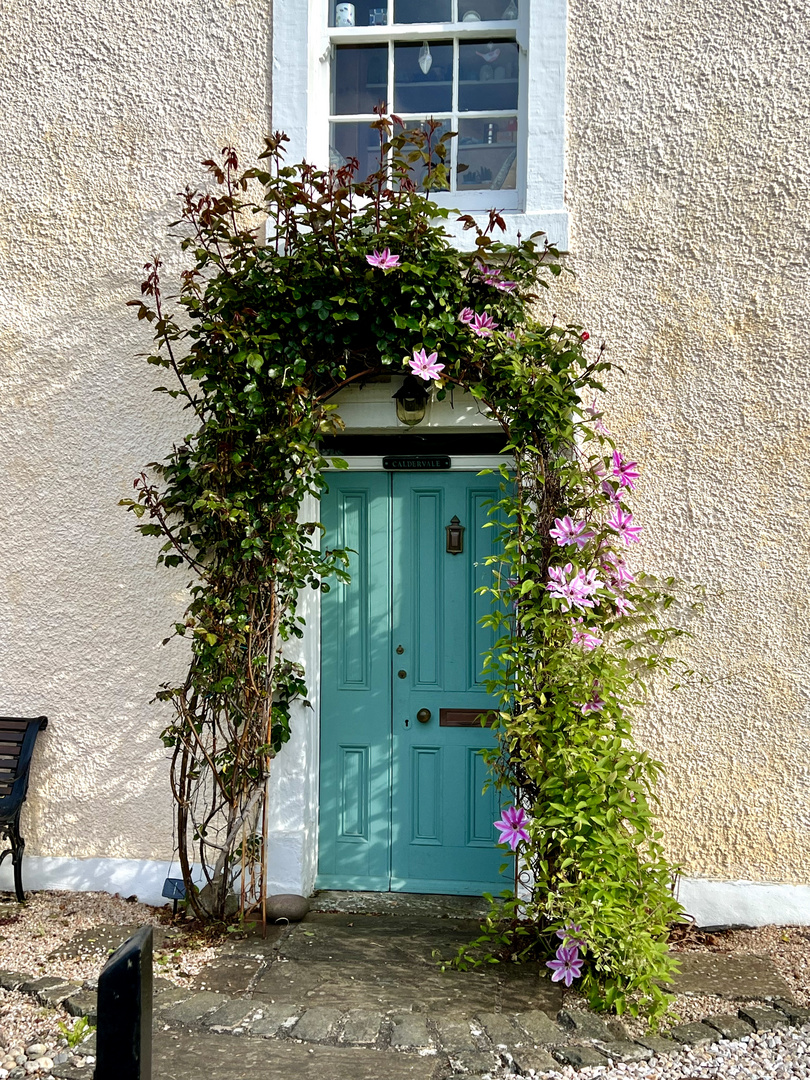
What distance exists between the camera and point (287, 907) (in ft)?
14.6

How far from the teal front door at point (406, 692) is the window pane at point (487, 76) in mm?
2026

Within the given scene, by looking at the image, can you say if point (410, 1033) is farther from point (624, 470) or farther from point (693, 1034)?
point (624, 470)

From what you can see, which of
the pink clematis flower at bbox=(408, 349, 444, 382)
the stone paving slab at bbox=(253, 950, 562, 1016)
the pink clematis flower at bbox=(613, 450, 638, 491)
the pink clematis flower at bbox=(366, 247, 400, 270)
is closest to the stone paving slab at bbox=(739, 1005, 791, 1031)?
the stone paving slab at bbox=(253, 950, 562, 1016)

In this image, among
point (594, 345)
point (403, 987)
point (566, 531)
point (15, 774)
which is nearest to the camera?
point (403, 987)

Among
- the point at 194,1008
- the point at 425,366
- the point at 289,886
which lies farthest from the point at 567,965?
the point at 425,366

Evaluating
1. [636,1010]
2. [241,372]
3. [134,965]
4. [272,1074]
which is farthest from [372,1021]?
Answer: [241,372]

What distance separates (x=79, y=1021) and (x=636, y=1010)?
207cm

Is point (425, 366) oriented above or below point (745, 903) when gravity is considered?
above

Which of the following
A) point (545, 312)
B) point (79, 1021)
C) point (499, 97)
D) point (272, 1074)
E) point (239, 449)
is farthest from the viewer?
point (499, 97)

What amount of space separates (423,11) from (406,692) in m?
3.70

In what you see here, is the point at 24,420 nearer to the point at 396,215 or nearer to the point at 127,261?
the point at 127,261

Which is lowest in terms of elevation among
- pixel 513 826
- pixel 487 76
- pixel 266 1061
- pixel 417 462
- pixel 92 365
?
pixel 266 1061

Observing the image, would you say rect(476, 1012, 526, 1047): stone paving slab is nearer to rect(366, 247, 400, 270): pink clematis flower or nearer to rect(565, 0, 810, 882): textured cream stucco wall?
rect(565, 0, 810, 882): textured cream stucco wall

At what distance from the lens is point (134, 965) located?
1.76 m
